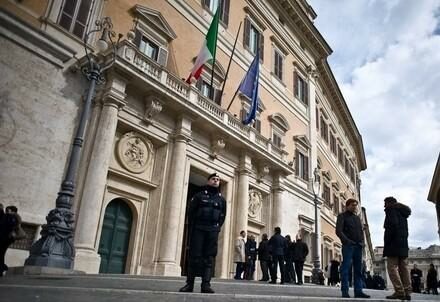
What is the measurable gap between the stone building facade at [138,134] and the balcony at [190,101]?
0.15 feet

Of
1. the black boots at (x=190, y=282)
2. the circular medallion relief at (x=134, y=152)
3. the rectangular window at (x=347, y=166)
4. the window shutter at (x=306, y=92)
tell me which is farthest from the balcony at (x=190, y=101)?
the rectangular window at (x=347, y=166)

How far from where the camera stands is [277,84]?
21500 mm

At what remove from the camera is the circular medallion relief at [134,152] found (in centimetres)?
1162

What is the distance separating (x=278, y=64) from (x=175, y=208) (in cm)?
1352

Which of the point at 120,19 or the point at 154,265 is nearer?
the point at 154,265

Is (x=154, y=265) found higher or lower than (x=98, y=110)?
lower

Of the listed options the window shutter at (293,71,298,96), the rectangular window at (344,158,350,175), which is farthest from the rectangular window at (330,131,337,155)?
the window shutter at (293,71,298,96)

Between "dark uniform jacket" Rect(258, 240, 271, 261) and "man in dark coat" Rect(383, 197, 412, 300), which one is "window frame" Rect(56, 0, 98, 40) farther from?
"man in dark coat" Rect(383, 197, 412, 300)

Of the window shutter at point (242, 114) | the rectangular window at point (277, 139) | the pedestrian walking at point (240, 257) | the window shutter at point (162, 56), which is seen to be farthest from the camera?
the rectangular window at point (277, 139)

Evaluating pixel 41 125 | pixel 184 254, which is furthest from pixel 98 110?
pixel 184 254

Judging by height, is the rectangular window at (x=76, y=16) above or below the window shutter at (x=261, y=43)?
below

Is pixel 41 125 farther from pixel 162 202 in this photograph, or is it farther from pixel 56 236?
pixel 162 202

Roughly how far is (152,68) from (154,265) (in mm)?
6275

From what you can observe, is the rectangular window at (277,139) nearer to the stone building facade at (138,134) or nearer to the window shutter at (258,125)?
the stone building facade at (138,134)
